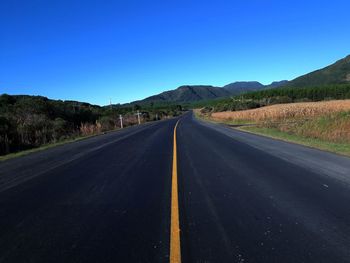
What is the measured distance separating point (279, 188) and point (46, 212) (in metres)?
4.60

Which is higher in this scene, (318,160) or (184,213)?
(184,213)

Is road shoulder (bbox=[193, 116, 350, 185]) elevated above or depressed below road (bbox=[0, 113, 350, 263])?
below

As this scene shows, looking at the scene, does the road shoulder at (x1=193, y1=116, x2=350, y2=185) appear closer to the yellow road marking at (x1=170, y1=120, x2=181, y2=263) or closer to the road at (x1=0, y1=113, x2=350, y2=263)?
the road at (x1=0, y1=113, x2=350, y2=263)

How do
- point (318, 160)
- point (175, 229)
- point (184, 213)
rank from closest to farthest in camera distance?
point (175, 229) → point (184, 213) → point (318, 160)

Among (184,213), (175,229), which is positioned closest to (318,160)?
(184,213)

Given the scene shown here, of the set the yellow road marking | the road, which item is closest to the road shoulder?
the road

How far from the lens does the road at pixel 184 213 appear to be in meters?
4.66

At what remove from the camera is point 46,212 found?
6758mm

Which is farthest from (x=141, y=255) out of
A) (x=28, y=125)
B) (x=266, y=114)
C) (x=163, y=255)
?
(x=266, y=114)

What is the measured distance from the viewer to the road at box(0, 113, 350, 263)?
4660mm

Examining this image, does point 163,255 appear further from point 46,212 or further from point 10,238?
point 46,212

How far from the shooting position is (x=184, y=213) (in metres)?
6.29

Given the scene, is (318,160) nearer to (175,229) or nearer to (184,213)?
(184,213)

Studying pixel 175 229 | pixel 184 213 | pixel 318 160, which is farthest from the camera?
pixel 318 160
